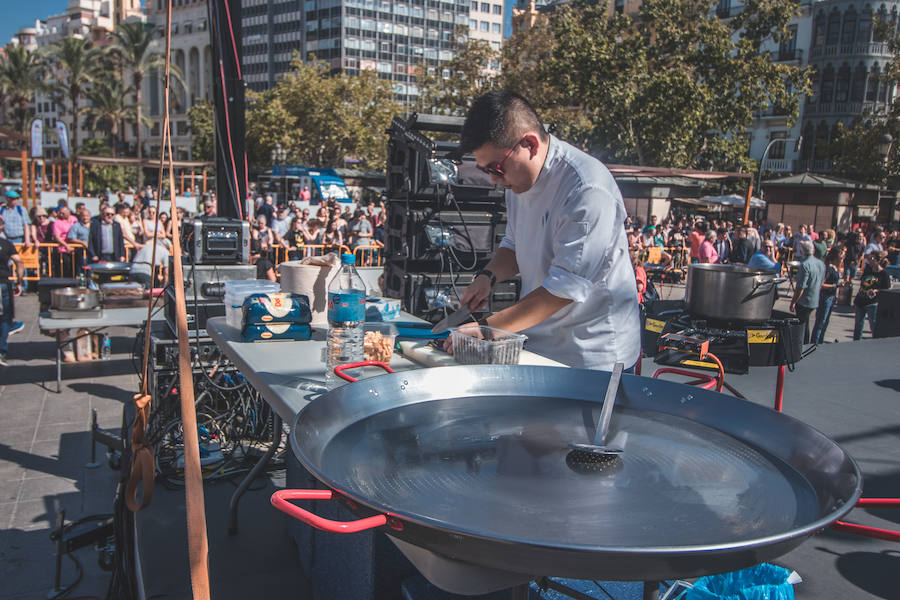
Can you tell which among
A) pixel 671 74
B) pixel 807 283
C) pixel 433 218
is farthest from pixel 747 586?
pixel 671 74

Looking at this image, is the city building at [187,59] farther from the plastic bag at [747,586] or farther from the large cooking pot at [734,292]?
the plastic bag at [747,586]

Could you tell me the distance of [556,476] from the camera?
1064 millimetres

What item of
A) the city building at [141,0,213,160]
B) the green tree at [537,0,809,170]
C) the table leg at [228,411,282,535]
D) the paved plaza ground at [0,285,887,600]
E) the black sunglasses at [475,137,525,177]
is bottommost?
the paved plaza ground at [0,285,887,600]

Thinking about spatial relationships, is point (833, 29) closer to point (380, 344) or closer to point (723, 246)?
point (723, 246)

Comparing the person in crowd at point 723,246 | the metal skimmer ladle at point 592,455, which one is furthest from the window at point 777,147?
the metal skimmer ladle at point 592,455

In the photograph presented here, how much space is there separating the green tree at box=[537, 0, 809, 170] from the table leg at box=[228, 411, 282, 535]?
901 inches

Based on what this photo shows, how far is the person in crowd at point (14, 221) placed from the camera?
1187 centimetres

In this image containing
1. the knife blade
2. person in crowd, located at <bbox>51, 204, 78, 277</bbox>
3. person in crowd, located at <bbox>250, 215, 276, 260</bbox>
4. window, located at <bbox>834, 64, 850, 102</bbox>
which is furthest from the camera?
window, located at <bbox>834, 64, 850, 102</bbox>

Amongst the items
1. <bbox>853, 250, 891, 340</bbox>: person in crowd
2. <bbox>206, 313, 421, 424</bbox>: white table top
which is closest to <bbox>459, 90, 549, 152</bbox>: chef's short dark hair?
<bbox>206, 313, 421, 424</bbox>: white table top

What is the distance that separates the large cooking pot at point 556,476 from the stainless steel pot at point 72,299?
235 inches

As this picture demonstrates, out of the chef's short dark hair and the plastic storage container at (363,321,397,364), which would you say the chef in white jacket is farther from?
the plastic storage container at (363,321,397,364)

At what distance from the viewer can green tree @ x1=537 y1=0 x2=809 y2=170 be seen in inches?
905

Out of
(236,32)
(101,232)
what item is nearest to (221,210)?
(236,32)

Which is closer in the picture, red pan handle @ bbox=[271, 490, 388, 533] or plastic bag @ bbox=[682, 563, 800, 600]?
red pan handle @ bbox=[271, 490, 388, 533]
